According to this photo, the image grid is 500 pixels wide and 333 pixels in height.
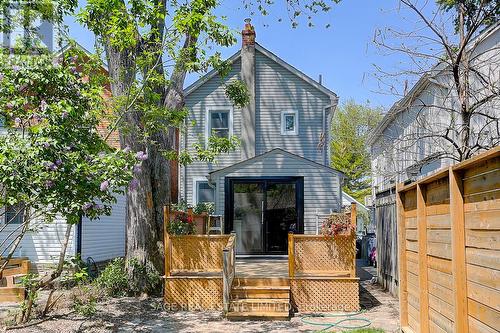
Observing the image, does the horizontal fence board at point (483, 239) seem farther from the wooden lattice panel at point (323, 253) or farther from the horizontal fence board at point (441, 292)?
the wooden lattice panel at point (323, 253)

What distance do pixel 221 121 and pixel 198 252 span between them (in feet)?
29.6

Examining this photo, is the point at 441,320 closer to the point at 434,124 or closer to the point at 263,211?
the point at 434,124

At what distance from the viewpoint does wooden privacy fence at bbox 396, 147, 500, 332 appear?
9.25ft

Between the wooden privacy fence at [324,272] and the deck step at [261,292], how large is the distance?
0.77ft

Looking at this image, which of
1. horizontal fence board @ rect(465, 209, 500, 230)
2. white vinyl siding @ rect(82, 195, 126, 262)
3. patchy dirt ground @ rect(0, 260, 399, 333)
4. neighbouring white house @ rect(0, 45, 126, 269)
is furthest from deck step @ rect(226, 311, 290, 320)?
white vinyl siding @ rect(82, 195, 126, 262)

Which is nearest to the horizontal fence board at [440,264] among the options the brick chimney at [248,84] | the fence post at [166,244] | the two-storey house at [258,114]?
the fence post at [166,244]

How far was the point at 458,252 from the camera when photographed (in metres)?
3.36

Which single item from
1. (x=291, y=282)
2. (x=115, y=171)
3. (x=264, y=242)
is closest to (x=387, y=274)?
(x=291, y=282)

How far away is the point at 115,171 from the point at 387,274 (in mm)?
6941

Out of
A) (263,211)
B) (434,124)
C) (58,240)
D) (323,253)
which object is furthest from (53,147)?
(263,211)

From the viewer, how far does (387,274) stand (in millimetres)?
10906

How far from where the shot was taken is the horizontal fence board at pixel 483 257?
2.73 meters

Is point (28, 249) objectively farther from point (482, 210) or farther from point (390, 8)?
point (482, 210)

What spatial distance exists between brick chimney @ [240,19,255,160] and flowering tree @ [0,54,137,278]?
10.1 m
